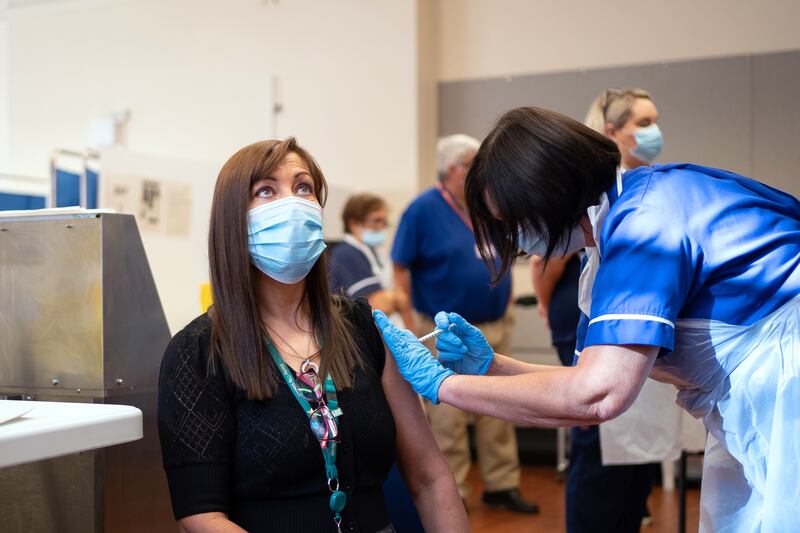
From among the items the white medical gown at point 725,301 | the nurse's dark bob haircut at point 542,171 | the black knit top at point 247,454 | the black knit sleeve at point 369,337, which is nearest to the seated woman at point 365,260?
the black knit sleeve at point 369,337

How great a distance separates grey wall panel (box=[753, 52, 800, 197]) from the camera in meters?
4.34

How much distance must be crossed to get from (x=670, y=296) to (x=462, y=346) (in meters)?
0.46

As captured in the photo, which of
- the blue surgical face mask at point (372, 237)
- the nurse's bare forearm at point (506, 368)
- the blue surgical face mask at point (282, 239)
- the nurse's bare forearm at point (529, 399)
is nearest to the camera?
the nurse's bare forearm at point (529, 399)

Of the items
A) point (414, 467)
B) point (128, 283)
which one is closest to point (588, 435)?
point (414, 467)

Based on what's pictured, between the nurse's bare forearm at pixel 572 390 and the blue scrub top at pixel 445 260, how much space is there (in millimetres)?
2297

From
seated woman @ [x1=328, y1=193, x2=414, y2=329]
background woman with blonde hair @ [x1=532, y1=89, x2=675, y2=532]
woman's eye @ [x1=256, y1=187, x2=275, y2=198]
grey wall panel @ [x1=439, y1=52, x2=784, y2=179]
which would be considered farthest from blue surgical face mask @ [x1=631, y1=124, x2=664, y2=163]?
grey wall panel @ [x1=439, y1=52, x2=784, y2=179]

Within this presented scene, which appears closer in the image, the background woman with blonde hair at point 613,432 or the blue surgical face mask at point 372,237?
the background woman with blonde hair at point 613,432

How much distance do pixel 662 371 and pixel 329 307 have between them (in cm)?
58

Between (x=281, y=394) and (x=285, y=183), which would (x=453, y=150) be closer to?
(x=285, y=183)

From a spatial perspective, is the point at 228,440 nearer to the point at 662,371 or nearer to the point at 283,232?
the point at 283,232

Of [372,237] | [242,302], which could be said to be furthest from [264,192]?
[372,237]

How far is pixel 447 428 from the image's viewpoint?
3725 millimetres

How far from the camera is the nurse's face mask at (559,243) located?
4.42 ft

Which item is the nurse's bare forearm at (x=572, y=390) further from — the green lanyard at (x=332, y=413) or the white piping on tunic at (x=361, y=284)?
the white piping on tunic at (x=361, y=284)
